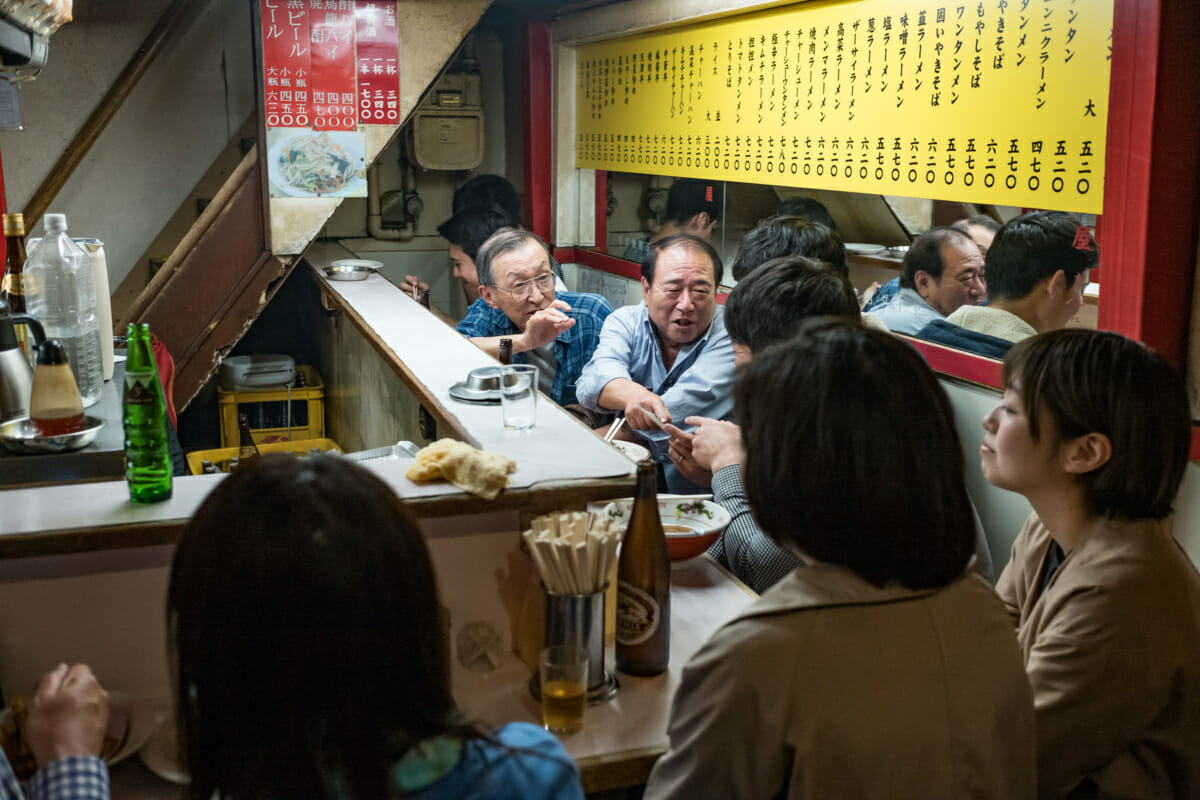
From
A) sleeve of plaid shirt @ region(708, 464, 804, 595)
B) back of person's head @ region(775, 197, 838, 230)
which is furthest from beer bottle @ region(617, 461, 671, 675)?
back of person's head @ region(775, 197, 838, 230)

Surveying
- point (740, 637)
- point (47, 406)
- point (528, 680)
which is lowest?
point (528, 680)

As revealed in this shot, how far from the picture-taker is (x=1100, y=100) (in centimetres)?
253

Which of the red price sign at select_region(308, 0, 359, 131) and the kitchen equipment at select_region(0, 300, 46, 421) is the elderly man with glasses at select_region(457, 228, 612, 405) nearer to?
the red price sign at select_region(308, 0, 359, 131)

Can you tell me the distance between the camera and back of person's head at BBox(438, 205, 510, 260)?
17.4ft

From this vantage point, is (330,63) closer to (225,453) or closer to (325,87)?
(325,87)

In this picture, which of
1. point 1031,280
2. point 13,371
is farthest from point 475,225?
point 13,371

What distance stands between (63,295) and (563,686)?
5.78 feet

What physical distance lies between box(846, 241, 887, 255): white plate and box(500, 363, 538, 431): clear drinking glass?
3.70 metres

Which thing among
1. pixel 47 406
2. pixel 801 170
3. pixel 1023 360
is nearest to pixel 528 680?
pixel 1023 360

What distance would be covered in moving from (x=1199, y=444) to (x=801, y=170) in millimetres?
1835

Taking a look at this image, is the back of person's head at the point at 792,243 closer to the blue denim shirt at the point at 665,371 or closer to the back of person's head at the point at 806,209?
the blue denim shirt at the point at 665,371

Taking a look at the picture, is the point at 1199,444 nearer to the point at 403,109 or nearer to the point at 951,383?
the point at 951,383

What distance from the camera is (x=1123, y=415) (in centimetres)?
153

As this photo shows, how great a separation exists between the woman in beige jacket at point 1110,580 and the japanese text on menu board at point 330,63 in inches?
151
